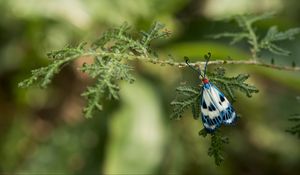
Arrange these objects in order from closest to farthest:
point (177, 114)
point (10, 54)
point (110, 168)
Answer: point (177, 114)
point (110, 168)
point (10, 54)

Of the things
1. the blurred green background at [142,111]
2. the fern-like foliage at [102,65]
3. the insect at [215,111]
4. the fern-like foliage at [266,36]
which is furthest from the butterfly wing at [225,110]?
the blurred green background at [142,111]

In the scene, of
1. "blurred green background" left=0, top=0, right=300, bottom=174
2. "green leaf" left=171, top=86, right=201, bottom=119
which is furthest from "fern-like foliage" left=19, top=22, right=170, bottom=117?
"blurred green background" left=0, top=0, right=300, bottom=174

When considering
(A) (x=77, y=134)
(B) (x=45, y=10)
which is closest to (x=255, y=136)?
(A) (x=77, y=134)

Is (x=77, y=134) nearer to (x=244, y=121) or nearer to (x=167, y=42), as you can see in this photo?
(x=167, y=42)

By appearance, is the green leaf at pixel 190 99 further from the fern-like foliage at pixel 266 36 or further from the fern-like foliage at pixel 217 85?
the fern-like foliage at pixel 266 36

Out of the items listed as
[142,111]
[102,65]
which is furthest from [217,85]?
[142,111]

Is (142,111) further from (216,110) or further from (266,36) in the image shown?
(216,110)

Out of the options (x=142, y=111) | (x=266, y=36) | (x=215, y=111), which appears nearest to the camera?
(x=215, y=111)
